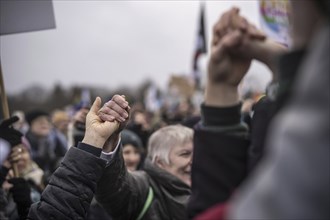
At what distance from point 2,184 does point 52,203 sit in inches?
55.9

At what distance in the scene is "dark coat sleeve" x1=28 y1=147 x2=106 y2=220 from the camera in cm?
229

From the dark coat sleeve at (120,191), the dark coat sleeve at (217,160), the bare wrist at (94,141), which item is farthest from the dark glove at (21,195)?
the dark coat sleeve at (217,160)

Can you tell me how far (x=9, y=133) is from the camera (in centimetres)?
323

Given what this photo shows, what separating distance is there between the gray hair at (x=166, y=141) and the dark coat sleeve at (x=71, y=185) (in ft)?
3.95

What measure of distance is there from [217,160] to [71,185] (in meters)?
1.11

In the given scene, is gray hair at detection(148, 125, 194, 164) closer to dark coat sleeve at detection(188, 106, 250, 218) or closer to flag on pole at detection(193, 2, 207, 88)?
dark coat sleeve at detection(188, 106, 250, 218)

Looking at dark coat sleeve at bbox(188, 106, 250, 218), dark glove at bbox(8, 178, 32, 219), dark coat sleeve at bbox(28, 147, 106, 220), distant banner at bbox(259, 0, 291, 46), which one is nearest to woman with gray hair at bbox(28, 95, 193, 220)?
dark coat sleeve at bbox(28, 147, 106, 220)

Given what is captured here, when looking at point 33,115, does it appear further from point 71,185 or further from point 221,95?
point 221,95

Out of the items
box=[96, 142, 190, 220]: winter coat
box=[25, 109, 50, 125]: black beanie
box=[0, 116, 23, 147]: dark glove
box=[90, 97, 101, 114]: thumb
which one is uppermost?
box=[90, 97, 101, 114]: thumb

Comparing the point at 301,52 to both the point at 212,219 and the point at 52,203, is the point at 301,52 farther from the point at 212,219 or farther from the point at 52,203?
the point at 52,203

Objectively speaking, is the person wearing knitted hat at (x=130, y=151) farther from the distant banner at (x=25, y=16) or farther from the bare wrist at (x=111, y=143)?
the bare wrist at (x=111, y=143)

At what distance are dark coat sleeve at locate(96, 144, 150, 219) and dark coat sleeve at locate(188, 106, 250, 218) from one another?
122 cm

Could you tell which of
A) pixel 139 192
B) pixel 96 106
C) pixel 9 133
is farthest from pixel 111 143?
pixel 9 133

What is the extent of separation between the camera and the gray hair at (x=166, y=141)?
139 inches
